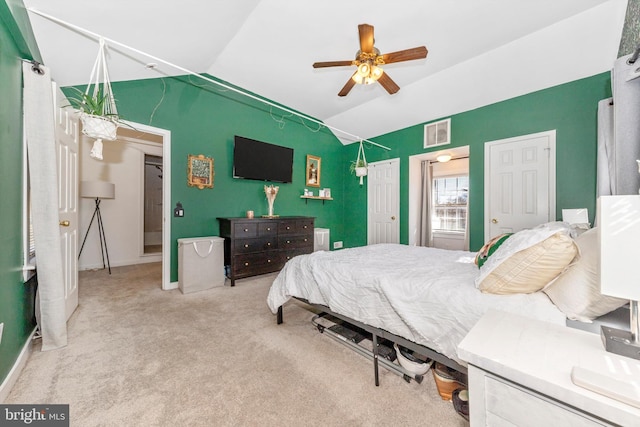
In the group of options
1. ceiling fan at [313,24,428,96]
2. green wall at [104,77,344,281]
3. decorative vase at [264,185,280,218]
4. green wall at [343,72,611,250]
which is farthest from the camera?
decorative vase at [264,185,280,218]

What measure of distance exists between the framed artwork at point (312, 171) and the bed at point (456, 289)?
331 centimetres

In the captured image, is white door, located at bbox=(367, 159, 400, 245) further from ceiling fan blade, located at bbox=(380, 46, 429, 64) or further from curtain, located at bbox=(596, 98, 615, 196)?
curtain, located at bbox=(596, 98, 615, 196)

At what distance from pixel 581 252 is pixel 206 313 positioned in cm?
306

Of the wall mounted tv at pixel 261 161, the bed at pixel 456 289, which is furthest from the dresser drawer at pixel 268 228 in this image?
the bed at pixel 456 289

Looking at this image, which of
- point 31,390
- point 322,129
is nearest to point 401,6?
point 322,129

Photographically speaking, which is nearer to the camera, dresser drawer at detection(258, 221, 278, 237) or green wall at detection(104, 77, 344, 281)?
green wall at detection(104, 77, 344, 281)

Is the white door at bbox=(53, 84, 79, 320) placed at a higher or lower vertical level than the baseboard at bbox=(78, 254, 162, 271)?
higher

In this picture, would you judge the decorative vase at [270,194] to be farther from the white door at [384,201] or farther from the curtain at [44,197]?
the curtain at [44,197]

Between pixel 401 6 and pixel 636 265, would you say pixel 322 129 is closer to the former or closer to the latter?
pixel 401 6

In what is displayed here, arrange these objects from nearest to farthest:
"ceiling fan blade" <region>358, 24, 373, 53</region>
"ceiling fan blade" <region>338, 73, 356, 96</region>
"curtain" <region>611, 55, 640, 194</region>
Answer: "curtain" <region>611, 55, 640, 194</region>
"ceiling fan blade" <region>358, 24, 373, 53</region>
"ceiling fan blade" <region>338, 73, 356, 96</region>

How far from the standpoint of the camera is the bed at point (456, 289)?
1.14m

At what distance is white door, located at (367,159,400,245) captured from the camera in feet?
16.5

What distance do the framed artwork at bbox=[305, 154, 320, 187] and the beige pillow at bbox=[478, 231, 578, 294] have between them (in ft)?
14.1

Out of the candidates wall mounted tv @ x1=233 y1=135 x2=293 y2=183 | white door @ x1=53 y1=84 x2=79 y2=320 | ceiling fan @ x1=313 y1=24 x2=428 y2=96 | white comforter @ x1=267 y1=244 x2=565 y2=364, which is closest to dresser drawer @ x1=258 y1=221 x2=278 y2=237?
wall mounted tv @ x1=233 y1=135 x2=293 y2=183
